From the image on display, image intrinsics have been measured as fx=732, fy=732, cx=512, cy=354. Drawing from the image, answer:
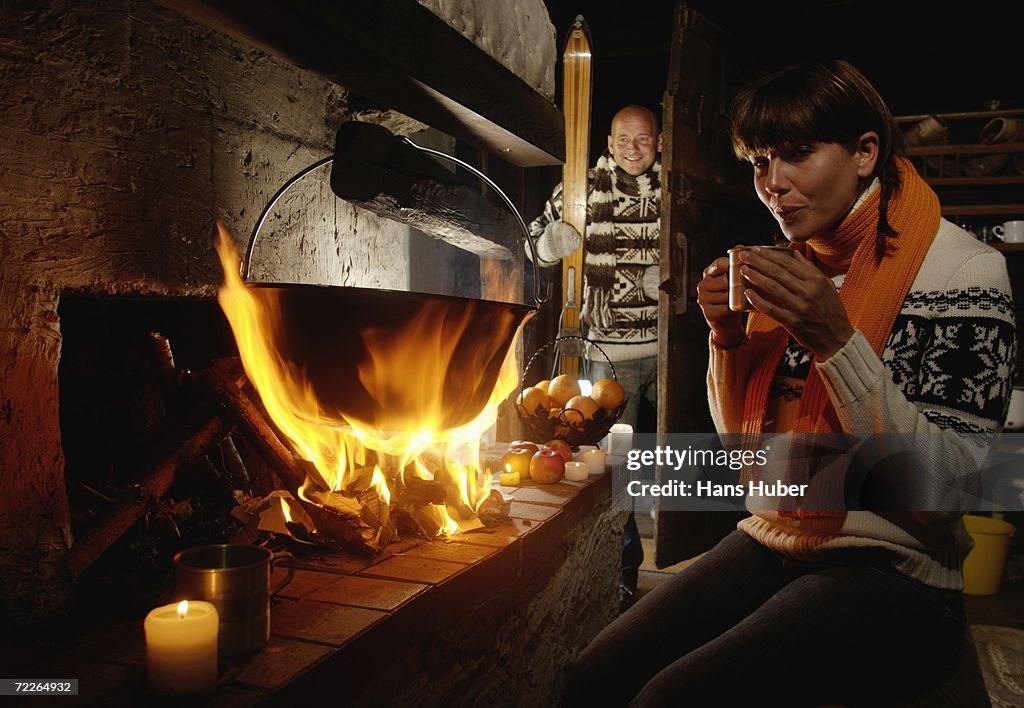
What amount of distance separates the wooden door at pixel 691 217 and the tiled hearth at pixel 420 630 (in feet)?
4.83

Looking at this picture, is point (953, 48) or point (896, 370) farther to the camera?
point (953, 48)

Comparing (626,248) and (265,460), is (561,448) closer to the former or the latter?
(265,460)

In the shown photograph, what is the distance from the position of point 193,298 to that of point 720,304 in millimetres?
1308

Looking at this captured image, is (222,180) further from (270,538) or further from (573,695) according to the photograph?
(573,695)

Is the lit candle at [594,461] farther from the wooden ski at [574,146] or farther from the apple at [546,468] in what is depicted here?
the wooden ski at [574,146]

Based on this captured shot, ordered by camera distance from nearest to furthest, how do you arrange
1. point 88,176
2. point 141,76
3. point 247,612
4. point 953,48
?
point 247,612 < point 88,176 < point 141,76 < point 953,48

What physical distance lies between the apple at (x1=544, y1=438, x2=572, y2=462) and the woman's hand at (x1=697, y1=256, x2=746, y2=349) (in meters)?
1.05

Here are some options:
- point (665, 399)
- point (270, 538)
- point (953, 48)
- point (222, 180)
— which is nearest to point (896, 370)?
point (270, 538)

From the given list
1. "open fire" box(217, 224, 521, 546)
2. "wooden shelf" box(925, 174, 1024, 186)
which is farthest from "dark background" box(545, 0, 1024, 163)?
"open fire" box(217, 224, 521, 546)

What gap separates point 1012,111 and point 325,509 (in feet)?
16.2

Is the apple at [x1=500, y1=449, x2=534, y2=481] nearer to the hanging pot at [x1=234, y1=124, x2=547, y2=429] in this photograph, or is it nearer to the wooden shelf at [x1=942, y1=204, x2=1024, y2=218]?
the hanging pot at [x1=234, y1=124, x2=547, y2=429]

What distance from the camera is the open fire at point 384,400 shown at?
65.0 inches

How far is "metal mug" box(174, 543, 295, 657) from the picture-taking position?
1.27 meters

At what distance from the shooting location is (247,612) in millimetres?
1283
